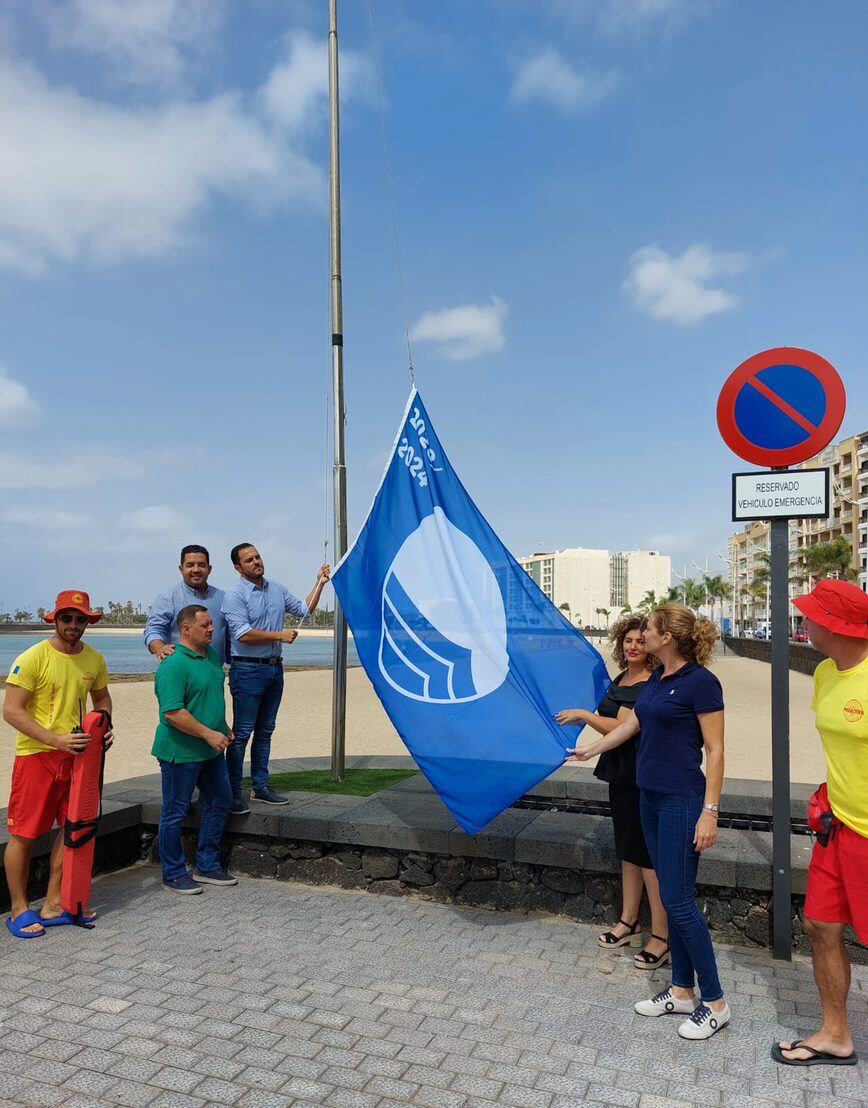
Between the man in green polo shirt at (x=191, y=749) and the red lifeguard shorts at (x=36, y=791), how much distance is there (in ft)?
1.90

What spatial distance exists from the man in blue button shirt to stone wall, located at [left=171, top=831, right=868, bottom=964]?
49 cm

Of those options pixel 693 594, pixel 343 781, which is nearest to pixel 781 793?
pixel 343 781

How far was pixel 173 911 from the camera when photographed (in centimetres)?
511

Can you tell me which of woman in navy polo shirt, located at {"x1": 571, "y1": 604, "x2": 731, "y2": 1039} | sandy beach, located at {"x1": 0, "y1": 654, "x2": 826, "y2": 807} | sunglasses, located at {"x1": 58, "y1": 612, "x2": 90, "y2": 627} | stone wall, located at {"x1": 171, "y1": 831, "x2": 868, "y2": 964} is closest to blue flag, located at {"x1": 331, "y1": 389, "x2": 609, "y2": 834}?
stone wall, located at {"x1": 171, "y1": 831, "x2": 868, "y2": 964}

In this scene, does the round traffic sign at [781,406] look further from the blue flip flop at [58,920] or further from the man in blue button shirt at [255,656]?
the blue flip flop at [58,920]

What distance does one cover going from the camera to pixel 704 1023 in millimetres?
3646

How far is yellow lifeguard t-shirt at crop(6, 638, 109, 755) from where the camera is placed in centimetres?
488

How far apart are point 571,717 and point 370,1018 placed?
6.08ft

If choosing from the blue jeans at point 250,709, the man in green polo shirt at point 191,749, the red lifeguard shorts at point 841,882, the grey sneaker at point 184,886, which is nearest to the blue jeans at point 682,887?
the red lifeguard shorts at point 841,882

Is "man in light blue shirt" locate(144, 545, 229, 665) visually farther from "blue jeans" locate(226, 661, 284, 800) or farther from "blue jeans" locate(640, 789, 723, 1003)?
"blue jeans" locate(640, 789, 723, 1003)

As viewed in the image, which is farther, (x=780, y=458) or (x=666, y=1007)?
(x=780, y=458)

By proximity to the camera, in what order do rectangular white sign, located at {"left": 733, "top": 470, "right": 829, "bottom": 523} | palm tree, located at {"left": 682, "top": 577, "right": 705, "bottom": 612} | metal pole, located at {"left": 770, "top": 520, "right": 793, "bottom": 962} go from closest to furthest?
metal pole, located at {"left": 770, "top": 520, "right": 793, "bottom": 962}
rectangular white sign, located at {"left": 733, "top": 470, "right": 829, "bottom": 523}
palm tree, located at {"left": 682, "top": 577, "right": 705, "bottom": 612}

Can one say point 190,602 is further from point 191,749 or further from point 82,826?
point 82,826

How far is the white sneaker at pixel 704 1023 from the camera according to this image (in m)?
3.62
